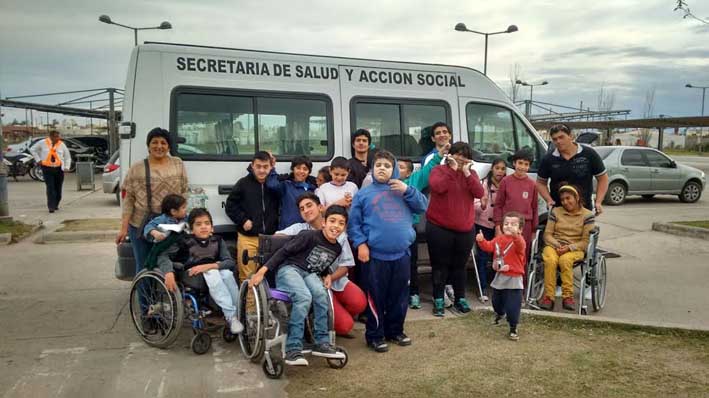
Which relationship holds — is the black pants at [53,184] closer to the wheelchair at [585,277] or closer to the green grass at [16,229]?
the green grass at [16,229]

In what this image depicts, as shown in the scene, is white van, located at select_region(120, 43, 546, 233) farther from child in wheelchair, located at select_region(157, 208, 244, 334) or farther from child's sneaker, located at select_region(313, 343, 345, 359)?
child's sneaker, located at select_region(313, 343, 345, 359)

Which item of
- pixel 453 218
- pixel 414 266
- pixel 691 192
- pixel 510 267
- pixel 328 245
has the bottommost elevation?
pixel 414 266

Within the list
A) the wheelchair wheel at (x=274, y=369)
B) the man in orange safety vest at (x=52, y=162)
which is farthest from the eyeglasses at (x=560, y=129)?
the man in orange safety vest at (x=52, y=162)

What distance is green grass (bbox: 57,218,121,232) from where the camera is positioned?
31.0 ft

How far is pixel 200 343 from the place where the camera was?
4.42 m

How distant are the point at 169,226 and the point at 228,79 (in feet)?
5.46

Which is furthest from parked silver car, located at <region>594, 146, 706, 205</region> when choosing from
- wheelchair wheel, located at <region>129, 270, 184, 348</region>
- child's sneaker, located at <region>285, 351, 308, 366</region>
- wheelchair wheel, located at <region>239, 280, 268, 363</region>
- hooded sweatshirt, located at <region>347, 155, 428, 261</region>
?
wheelchair wheel, located at <region>129, 270, 184, 348</region>

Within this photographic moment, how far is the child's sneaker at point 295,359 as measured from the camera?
3.86 metres

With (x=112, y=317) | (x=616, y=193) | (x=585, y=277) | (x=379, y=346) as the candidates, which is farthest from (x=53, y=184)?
(x=616, y=193)

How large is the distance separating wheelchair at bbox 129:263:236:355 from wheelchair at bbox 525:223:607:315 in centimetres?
297

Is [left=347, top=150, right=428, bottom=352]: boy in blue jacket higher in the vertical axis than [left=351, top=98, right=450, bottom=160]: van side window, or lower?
lower

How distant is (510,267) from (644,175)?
451 inches

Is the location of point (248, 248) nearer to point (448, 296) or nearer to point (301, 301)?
point (301, 301)

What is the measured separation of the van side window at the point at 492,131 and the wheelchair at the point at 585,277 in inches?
46.2
